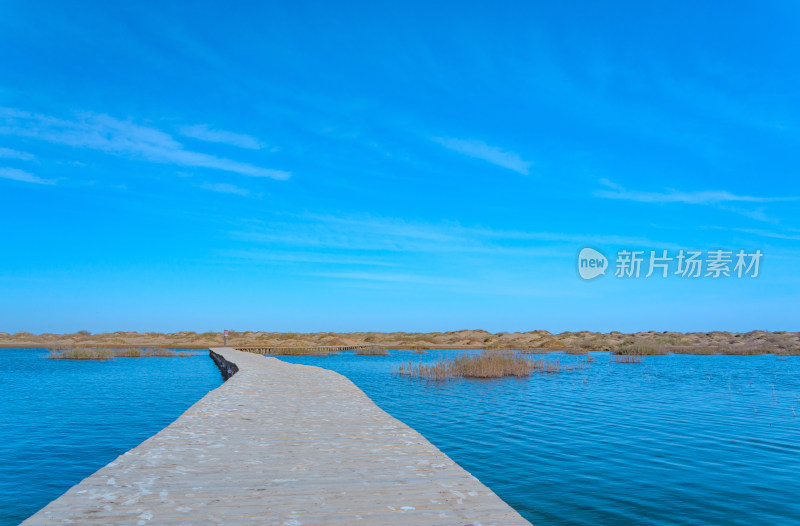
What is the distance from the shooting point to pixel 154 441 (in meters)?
8.18

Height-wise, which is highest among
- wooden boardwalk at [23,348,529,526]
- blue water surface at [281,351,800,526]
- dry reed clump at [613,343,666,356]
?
wooden boardwalk at [23,348,529,526]

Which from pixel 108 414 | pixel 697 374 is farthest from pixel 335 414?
pixel 697 374

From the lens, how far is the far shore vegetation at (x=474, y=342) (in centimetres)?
5925

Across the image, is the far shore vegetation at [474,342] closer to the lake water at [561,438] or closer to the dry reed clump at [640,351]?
the dry reed clump at [640,351]

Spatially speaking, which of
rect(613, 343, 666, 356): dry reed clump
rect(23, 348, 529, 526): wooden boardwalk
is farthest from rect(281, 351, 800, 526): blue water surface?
rect(613, 343, 666, 356): dry reed clump

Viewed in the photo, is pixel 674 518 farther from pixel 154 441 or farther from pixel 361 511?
pixel 154 441

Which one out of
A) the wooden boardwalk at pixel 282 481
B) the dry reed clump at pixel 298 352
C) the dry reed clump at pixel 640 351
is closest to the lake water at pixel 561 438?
the wooden boardwalk at pixel 282 481

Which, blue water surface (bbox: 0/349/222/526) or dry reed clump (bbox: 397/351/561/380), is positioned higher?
dry reed clump (bbox: 397/351/561/380)

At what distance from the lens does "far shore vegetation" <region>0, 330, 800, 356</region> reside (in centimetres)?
5925

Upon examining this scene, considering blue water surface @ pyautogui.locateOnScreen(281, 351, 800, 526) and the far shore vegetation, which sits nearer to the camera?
blue water surface @ pyautogui.locateOnScreen(281, 351, 800, 526)

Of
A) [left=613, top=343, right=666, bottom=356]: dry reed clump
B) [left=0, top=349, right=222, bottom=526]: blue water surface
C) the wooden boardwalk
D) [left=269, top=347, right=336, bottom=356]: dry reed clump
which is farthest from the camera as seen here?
[left=269, top=347, right=336, bottom=356]: dry reed clump

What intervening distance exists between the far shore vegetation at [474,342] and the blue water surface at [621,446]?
3593 cm

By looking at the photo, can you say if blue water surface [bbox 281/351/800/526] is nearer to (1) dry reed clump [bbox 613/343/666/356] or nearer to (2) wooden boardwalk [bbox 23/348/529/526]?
(2) wooden boardwalk [bbox 23/348/529/526]

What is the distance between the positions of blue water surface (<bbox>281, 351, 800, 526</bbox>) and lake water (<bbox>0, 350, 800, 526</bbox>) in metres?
0.04
